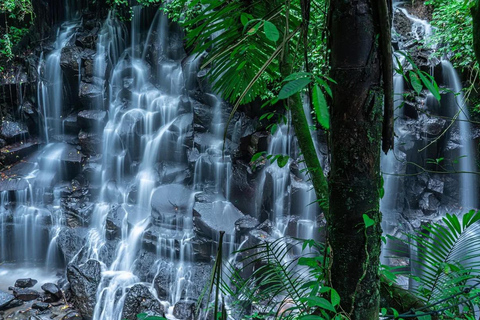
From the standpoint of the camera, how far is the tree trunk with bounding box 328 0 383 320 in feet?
2.75

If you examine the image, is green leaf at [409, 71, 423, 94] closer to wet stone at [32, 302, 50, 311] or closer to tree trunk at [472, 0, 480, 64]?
tree trunk at [472, 0, 480, 64]

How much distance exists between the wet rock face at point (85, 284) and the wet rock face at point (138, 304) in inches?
35.2

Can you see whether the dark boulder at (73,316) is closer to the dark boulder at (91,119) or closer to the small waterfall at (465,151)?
the dark boulder at (91,119)

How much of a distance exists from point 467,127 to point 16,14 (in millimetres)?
14722

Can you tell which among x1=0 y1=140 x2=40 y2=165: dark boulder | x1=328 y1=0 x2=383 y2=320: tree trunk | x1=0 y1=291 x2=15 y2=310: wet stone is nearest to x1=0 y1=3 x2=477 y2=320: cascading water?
x1=0 y1=140 x2=40 y2=165: dark boulder

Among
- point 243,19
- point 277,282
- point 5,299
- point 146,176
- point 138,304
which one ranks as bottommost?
point 5,299

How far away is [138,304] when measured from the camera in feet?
20.6

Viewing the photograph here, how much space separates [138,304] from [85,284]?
1.43 meters

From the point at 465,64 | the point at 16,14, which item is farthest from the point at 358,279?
the point at 16,14

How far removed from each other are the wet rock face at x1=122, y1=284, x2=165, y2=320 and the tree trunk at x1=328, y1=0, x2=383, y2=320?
609 centimetres

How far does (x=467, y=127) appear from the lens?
316 inches

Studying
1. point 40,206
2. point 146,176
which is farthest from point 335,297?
point 40,206

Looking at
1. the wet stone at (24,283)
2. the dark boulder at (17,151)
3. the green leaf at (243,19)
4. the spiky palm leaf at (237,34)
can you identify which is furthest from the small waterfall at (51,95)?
the green leaf at (243,19)

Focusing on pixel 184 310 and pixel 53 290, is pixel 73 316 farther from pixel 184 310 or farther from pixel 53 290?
pixel 184 310
